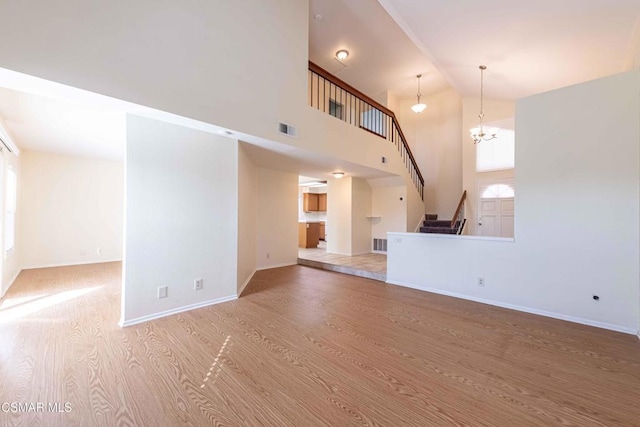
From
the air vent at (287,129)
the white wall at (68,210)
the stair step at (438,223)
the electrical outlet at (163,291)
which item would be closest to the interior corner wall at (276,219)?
the air vent at (287,129)

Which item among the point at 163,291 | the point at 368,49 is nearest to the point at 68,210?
the point at 163,291

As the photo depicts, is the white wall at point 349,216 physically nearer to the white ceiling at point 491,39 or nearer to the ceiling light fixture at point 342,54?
the ceiling light fixture at point 342,54

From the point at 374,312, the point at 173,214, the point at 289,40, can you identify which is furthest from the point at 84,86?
the point at 374,312

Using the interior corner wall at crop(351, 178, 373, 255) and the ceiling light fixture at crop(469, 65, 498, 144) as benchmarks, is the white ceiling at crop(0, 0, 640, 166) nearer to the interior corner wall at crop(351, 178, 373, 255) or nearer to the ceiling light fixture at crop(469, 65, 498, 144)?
the ceiling light fixture at crop(469, 65, 498, 144)

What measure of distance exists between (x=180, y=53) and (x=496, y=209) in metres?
6.92

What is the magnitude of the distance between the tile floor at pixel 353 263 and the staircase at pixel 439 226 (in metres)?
1.31

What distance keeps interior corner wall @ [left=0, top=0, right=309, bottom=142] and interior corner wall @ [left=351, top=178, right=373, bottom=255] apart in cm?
351

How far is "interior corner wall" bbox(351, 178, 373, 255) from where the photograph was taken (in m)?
7.05

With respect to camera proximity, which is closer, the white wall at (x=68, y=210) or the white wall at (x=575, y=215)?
the white wall at (x=575, y=215)

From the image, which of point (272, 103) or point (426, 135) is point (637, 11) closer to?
point (272, 103)

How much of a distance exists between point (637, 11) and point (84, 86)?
5.84 metres

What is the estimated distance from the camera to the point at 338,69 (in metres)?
6.68

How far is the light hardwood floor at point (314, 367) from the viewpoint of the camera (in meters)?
1.64

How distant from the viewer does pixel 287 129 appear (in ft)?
12.5
